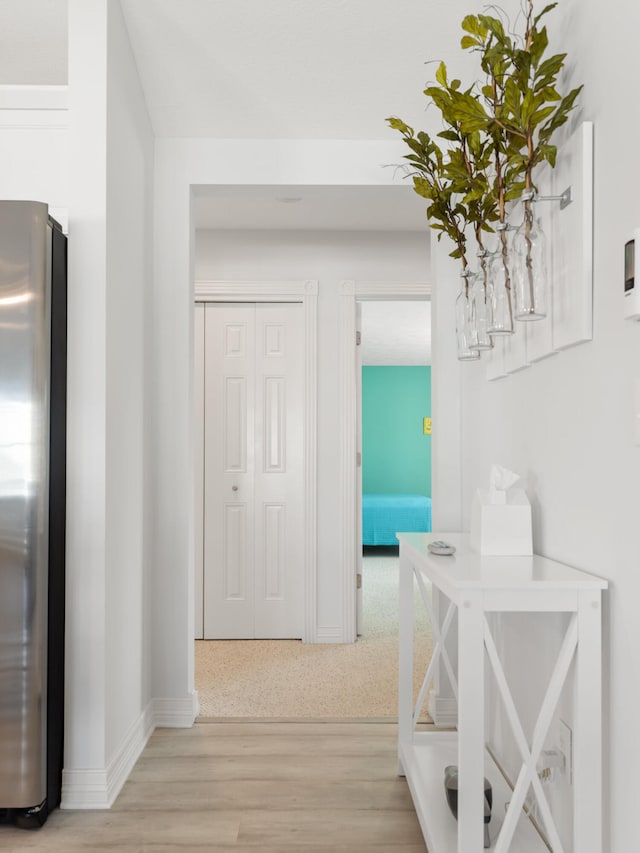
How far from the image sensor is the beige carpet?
3.19 metres

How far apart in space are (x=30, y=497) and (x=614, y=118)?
1772 millimetres

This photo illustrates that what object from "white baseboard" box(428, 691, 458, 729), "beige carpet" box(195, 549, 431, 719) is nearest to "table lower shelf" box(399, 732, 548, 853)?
"white baseboard" box(428, 691, 458, 729)

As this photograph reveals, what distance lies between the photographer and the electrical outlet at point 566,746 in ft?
5.68

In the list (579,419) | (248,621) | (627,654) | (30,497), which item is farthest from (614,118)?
(248,621)

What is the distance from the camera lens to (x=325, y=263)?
4.38 m

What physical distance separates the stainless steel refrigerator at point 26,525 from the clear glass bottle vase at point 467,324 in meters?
1.21

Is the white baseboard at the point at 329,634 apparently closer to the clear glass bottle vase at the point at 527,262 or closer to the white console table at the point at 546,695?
the white console table at the point at 546,695

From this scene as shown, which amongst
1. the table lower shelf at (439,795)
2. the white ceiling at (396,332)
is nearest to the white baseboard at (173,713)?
the table lower shelf at (439,795)

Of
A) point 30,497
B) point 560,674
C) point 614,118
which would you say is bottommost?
point 560,674

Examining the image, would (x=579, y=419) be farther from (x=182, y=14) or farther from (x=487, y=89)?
(x=182, y=14)

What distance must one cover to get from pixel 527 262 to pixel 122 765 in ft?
6.68

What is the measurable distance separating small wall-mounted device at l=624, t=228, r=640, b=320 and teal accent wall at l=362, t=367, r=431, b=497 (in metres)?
7.89

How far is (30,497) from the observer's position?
2.09 metres

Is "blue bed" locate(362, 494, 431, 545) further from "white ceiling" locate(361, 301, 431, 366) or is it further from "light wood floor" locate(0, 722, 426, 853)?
"light wood floor" locate(0, 722, 426, 853)
